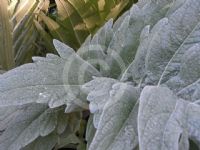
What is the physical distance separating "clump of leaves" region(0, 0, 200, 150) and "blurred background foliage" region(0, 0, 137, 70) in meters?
0.23

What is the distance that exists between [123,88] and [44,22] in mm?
501

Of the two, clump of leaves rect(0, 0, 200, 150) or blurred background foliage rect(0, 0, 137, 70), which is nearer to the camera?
clump of leaves rect(0, 0, 200, 150)

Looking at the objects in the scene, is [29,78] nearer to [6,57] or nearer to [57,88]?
[57,88]

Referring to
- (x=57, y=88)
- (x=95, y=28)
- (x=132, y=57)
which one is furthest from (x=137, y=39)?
(x=95, y=28)

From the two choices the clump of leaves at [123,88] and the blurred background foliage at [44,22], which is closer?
the clump of leaves at [123,88]

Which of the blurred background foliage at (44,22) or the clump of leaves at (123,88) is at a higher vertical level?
the clump of leaves at (123,88)

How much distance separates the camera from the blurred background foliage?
0.98 meters

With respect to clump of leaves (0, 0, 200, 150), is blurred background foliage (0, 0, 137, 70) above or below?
below

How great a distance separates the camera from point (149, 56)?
0.61 m

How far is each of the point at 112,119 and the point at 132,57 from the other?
18cm

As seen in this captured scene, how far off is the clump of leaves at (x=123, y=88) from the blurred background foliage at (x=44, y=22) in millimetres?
228

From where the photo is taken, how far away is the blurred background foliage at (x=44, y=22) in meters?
0.98

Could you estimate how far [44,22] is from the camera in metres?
1.02

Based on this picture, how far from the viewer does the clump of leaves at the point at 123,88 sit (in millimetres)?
503
